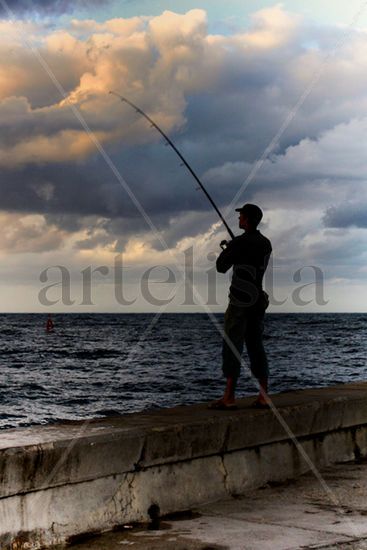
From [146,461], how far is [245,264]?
5.53 feet

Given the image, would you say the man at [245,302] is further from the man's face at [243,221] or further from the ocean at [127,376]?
the ocean at [127,376]

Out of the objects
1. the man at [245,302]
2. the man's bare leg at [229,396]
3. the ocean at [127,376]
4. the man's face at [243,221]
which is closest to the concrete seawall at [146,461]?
the man's bare leg at [229,396]

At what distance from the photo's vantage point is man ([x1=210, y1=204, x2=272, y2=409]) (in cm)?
569

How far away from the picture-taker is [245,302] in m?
5.76

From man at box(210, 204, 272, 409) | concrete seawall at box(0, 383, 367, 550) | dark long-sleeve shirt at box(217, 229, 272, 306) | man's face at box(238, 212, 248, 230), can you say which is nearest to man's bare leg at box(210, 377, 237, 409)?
man at box(210, 204, 272, 409)

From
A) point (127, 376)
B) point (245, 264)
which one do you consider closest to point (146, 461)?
point (245, 264)

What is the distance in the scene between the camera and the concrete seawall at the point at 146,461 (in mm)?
4055

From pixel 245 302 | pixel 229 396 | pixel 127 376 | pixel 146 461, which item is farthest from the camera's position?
pixel 127 376

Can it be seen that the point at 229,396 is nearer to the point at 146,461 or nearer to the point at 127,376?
the point at 146,461

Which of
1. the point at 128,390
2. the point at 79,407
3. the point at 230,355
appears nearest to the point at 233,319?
the point at 230,355

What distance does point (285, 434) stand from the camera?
5.63 metres

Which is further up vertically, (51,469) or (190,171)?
(190,171)

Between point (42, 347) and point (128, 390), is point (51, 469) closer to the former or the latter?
point (128, 390)

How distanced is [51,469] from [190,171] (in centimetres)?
407
